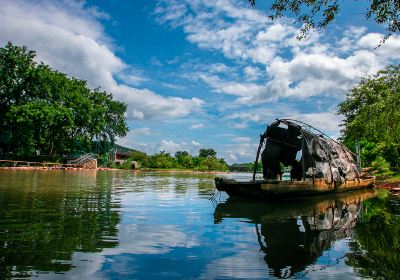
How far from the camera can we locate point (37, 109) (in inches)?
1964

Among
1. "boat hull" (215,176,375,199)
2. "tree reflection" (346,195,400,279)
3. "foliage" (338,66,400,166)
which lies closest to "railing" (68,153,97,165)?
"foliage" (338,66,400,166)

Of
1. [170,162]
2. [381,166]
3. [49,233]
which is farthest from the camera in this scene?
[170,162]

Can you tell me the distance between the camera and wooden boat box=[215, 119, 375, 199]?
1547 centimetres

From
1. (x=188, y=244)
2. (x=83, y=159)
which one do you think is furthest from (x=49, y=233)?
(x=83, y=159)

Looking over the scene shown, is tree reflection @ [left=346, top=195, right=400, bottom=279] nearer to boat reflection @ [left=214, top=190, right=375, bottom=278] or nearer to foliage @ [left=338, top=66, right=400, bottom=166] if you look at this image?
boat reflection @ [left=214, top=190, right=375, bottom=278]

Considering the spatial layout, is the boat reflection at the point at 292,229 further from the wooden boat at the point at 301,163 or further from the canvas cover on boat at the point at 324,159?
the canvas cover on boat at the point at 324,159

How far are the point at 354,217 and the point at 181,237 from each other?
6.42m

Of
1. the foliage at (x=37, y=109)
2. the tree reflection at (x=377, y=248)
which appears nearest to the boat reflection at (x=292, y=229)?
the tree reflection at (x=377, y=248)

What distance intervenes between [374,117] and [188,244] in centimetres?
1612

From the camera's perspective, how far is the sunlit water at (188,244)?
16.8 feet

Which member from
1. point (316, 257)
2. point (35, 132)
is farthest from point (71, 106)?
point (316, 257)

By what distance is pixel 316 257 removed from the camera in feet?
20.1

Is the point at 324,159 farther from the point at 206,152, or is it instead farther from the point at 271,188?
the point at 206,152

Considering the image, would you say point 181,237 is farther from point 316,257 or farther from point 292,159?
point 292,159
